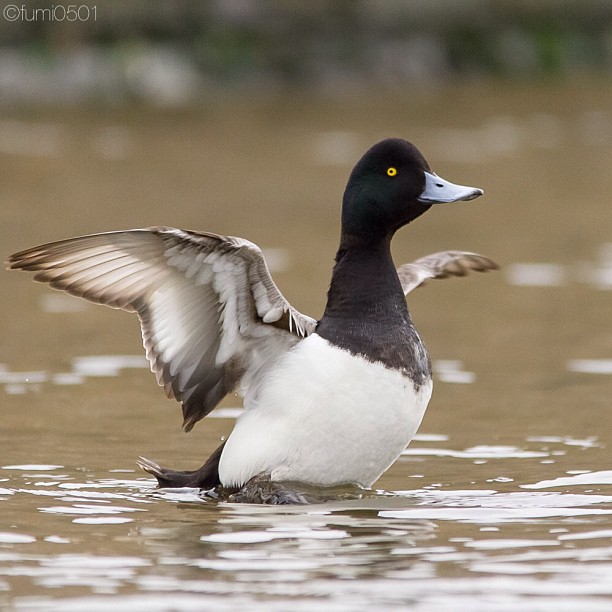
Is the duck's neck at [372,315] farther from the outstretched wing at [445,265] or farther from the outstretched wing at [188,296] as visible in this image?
the outstretched wing at [445,265]

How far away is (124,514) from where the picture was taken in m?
5.59

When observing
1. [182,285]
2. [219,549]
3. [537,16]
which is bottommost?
[219,549]

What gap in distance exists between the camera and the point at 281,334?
593 cm

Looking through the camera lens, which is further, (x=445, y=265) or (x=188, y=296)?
(x=445, y=265)

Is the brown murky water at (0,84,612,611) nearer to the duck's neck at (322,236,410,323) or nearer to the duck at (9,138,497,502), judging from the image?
the duck at (9,138,497,502)

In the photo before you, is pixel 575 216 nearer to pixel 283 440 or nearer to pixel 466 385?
pixel 466 385

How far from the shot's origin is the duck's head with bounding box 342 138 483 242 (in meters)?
6.07

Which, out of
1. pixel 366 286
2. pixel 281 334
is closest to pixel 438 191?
pixel 366 286

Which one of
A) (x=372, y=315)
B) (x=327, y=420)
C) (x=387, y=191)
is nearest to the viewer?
(x=327, y=420)

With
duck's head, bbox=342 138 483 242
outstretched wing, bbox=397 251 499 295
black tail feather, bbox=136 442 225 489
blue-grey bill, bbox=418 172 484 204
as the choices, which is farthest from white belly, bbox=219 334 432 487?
outstretched wing, bbox=397 251 499 295

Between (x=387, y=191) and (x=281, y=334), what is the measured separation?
73cm

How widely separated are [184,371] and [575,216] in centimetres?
849

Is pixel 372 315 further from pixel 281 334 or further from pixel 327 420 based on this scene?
pixel 327 420

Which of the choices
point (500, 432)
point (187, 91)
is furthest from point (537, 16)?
point (500, 432)
